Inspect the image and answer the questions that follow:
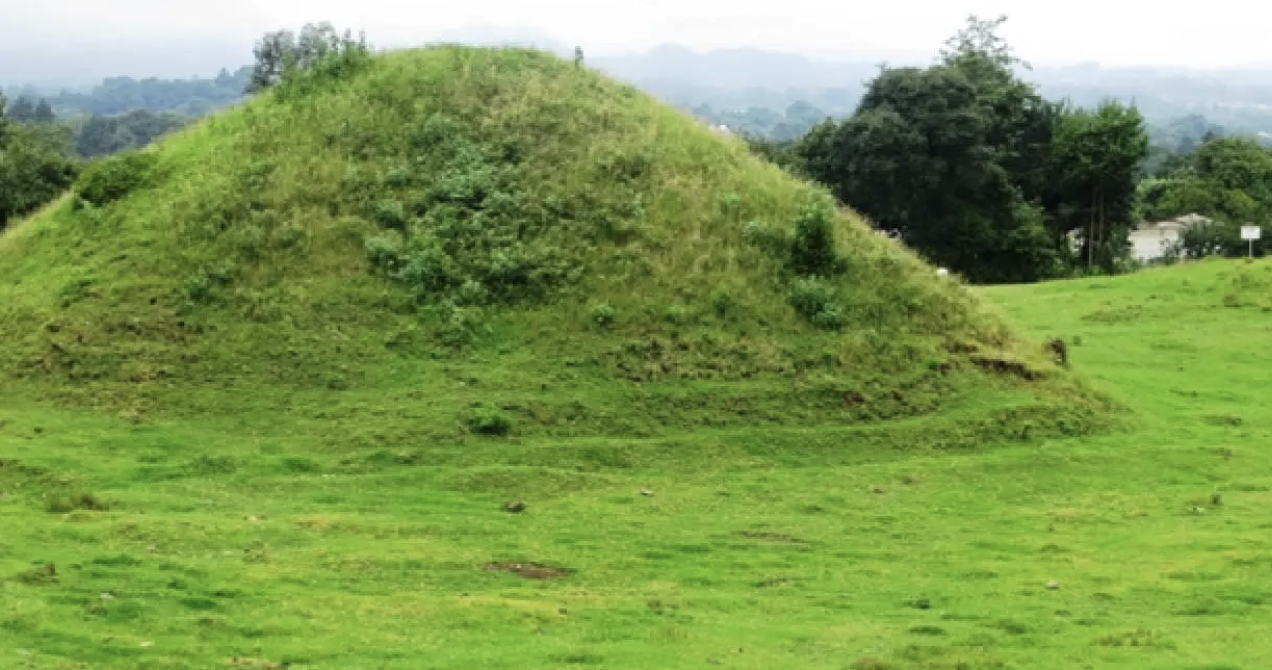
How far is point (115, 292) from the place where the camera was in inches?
797

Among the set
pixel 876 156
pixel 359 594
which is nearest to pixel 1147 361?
pixel 359 594

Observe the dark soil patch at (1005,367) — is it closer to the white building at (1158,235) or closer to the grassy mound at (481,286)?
the grassy mound at (481,286)

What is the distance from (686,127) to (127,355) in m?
11.8

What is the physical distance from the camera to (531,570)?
12859 millimetres

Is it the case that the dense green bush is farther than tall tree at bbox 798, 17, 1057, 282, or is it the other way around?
tall tree at bbox 798, 17, 1057, 282

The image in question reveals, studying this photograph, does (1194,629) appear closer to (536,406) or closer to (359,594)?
(359,594)

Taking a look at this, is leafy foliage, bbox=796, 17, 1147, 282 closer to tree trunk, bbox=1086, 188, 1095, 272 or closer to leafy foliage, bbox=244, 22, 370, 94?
tree trunk, bbox=1086, 188, 1095, 272

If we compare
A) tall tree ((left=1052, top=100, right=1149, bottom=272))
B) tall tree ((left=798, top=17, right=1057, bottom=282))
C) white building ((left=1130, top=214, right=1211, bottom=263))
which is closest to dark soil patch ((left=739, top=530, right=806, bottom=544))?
tall tree ((left=798, top=17, right=1057, bottom=282))

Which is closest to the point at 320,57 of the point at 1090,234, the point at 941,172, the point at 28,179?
the point at 28,179

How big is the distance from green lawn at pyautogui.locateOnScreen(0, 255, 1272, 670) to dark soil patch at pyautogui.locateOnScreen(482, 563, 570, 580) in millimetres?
105

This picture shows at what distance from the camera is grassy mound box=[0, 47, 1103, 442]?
18.6 m

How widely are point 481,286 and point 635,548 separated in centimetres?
801

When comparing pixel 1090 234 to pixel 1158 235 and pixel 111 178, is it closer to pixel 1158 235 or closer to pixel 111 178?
pixel 1158 235

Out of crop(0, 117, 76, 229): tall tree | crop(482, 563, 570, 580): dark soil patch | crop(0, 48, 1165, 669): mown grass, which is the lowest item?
crop(482, 563, 570, 580): dark soil patch
